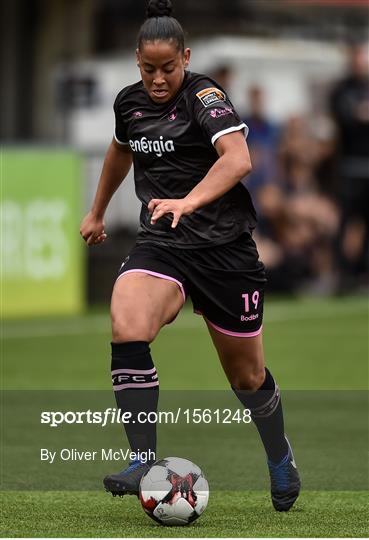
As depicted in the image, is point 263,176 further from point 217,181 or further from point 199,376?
point 217,181

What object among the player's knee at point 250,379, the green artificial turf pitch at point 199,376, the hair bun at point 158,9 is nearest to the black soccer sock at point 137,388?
the green artificial turf pitch at point 199,376

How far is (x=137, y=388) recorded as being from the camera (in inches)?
245

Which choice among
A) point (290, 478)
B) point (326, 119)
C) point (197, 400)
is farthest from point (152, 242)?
point (326, 119)

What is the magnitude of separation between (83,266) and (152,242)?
9541 mm

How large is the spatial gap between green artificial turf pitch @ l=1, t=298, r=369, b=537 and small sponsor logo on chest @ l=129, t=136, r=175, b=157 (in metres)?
1.54

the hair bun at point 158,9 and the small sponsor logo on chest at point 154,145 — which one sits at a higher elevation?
the hair bun at point 158,9

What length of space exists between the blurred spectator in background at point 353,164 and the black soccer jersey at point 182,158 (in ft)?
36.2

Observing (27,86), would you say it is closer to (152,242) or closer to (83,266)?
(83,266)

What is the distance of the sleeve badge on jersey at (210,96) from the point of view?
253 inches

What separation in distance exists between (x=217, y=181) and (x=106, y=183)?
3.07 ft

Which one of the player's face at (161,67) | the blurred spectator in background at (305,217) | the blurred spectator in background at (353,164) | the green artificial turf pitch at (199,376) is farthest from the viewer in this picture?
the blurred spectator in background at (353,164)

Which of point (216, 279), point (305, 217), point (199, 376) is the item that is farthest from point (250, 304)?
point (305, 217)

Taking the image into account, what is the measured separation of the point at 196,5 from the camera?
22.6 metres

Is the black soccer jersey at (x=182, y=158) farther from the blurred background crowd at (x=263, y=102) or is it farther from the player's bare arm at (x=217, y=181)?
the blurred background crowd at (x=263, y=102)
